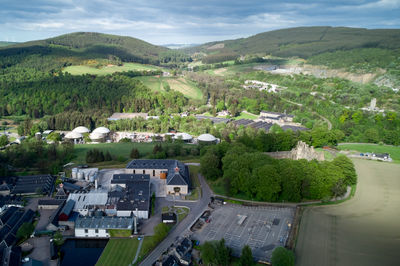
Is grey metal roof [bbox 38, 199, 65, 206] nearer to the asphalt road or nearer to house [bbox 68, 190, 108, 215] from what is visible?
house [bbox 68, 190, 108, 215]

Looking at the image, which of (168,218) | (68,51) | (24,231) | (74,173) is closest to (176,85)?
(68,51)

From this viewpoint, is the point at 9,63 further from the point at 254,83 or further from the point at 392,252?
the point at 392,252

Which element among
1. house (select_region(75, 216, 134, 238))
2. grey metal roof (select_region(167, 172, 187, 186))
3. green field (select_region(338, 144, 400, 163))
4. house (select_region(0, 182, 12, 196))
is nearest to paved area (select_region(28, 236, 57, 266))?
house (select_region(75, 216, 134, 238))

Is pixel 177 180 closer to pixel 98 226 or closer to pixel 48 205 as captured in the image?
pixel 98 226

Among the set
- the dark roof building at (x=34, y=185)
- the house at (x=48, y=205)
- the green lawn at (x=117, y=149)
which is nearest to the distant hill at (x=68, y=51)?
the green lawn at (x=117, y=149)

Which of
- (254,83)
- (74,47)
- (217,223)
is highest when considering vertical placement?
(74,47)

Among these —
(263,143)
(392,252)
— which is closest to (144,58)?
(263,143)

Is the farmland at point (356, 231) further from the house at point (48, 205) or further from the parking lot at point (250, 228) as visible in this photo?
the house at point (48, 205)
